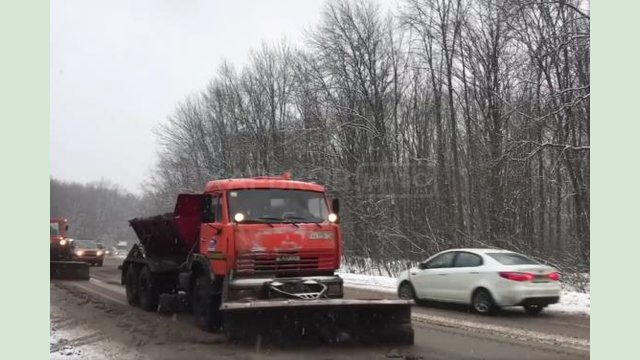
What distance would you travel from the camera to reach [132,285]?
14.9 meters

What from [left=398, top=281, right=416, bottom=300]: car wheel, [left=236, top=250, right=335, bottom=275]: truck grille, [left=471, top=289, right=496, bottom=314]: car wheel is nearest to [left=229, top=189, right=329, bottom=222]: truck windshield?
[left=236, top=250, right=335, bottom=275]: truck grille

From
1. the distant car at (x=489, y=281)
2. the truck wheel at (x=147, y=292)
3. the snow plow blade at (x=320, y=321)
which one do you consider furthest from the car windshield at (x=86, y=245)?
the snow plow blade at (x=320, y=321)

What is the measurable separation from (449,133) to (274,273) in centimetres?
2412

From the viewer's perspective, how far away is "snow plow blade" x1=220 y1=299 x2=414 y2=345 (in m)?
8.48

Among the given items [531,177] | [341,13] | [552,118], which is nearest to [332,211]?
[552,118]

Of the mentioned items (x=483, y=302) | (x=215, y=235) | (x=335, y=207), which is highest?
(x=335, y=207)

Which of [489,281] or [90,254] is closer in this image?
[489,281]

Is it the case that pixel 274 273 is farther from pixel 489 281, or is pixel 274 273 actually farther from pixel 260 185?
pixel 489 281

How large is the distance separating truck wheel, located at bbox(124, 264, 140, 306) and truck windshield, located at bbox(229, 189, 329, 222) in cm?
594

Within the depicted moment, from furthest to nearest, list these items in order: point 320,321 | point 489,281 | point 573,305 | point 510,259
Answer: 1. point 573,305
2. point 510,259
3. point 489,281
4. point 320,321

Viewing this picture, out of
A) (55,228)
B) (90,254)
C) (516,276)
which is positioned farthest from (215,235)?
(90,254)

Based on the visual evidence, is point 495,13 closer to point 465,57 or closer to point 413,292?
point 465,57

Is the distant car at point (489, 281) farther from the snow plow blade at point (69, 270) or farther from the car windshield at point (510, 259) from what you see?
the snow plow blade at point (69, 270)

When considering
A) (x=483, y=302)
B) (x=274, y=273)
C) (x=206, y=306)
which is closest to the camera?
(x=274, y=273)
